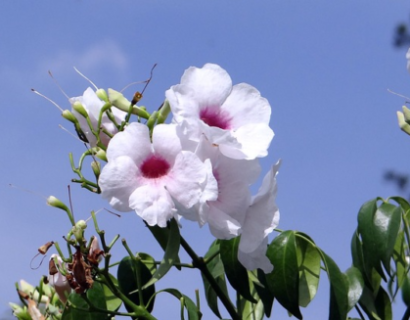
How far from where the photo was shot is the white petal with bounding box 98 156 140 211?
144cm

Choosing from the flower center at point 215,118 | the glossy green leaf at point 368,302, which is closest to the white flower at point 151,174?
the flower center at point 215,118

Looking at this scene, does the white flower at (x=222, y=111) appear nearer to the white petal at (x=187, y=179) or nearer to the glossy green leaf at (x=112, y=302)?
the white petal at (x=187, y=179)

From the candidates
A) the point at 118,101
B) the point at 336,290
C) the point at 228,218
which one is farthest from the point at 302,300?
the point at 118,101

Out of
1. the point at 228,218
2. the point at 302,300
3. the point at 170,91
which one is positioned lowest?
the point at 302,300

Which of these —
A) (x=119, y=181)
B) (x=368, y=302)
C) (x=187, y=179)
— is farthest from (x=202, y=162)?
(x=368, y=302)

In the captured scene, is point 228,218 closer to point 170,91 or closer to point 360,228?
point 170,91

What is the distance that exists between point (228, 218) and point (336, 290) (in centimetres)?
38

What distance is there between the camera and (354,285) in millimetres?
1816

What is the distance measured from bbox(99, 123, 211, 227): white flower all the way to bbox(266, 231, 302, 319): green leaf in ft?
1.18

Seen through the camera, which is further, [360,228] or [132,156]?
[360,228]

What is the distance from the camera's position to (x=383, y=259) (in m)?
1.82

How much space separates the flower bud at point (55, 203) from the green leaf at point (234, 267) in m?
0.36

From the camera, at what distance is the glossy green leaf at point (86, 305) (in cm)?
173

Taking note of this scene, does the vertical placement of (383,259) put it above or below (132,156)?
below
